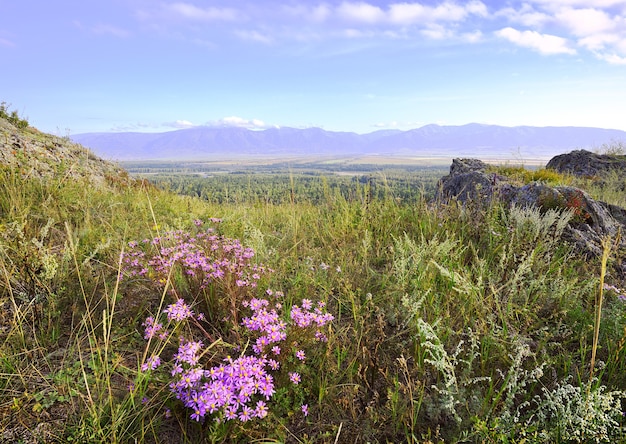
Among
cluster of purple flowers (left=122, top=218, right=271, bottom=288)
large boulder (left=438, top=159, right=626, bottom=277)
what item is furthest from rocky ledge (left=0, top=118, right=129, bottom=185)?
large boulder (left=438, top=159, right=626, bottom=277)

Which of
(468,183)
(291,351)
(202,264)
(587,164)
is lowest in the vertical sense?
(291,351)

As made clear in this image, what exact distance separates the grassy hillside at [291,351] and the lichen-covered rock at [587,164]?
943 cm

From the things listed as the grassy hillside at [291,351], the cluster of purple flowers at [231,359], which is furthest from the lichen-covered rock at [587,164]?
the cluster of purple flowers at [231,359]

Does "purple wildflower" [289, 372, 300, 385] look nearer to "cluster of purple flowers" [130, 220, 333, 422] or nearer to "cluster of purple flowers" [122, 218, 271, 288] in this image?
"cluster of purple flowers" [130, 220, 333, 422]

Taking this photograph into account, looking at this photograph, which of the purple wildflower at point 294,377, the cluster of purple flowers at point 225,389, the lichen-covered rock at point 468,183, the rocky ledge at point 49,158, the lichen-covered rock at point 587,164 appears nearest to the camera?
the cluster of purple flowers at point 225,389

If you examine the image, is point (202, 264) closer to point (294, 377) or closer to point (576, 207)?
point (294, 377)

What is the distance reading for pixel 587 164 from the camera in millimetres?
11148

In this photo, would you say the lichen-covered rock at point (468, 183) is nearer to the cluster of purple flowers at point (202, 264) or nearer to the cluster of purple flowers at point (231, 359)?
the cluster of purple flowers at point (202, 264)

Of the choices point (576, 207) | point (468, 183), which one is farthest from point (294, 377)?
point (468, 183)

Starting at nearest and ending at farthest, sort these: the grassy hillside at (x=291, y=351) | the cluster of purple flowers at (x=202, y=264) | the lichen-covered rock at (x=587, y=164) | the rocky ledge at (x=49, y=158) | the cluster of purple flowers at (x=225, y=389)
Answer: the cluster of purple flowers at (x=225, y=389) → the grassy hillside at (x=291, y=351) → the cluster of purple flowers at (x=202, y=264) → the rocky ledge at (x=49, y=158) → the lichen-covered rock at (x=587, y=164)

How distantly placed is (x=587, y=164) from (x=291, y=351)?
522 inches

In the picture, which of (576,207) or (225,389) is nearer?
(225,389)

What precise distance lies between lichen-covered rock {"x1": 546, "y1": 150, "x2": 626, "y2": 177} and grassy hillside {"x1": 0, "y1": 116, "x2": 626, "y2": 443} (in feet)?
30.9

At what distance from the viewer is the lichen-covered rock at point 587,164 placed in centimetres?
1058
